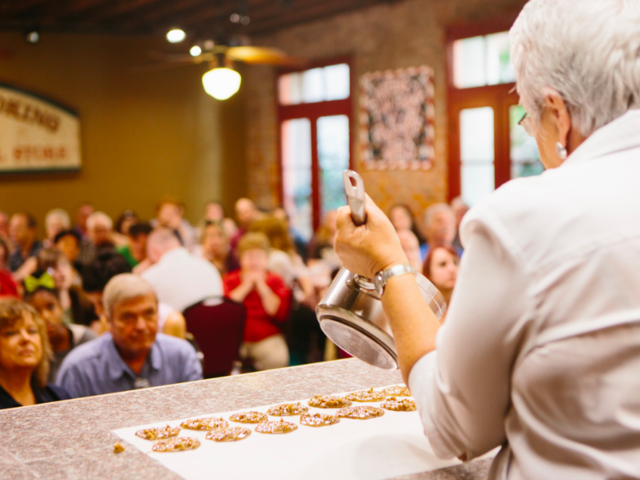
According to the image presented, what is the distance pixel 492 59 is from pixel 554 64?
6.43m

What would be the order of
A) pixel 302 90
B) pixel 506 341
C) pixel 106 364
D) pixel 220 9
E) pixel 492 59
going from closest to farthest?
1. pixel 506 341
2. pixel 106 364
3. pixel 492 59
4. pixel 220 9
5. pixel 302 90

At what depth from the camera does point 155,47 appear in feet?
31.6

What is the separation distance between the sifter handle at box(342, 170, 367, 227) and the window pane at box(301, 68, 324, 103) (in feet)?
26.8

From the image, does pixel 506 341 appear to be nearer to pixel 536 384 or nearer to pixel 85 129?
pixel 536 384

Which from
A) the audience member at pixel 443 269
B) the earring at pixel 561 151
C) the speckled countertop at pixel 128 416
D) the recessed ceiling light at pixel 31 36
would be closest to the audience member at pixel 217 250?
the audience member at pixel 443 269

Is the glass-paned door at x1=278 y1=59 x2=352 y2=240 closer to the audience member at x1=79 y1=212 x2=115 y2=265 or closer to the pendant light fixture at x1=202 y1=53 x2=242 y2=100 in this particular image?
the audience member at x1=79 y1=212 x2=115 y2=265

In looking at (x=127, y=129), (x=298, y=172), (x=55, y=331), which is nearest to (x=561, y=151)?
(x=55, y=331)

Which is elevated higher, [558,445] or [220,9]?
[220,9]

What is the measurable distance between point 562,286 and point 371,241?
302 mm

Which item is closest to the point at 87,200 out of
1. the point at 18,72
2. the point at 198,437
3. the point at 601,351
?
the point at 18,72

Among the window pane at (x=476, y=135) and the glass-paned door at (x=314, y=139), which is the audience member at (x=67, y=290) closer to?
the window pane at (x=476, y=135)

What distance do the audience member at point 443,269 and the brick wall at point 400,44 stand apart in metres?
3.80

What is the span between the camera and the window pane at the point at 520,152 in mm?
6684

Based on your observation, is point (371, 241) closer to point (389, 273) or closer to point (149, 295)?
point (389, 273)
